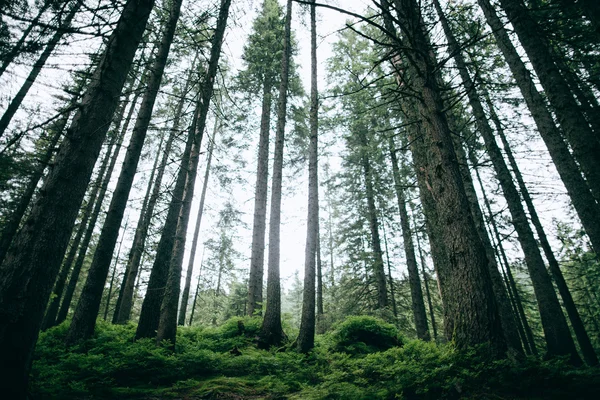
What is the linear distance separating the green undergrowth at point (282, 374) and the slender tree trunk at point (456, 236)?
349 millimetres

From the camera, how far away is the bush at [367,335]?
800 centimetres

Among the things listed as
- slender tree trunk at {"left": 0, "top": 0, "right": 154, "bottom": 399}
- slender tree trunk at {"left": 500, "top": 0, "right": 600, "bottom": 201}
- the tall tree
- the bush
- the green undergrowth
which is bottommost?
the green undergrowth

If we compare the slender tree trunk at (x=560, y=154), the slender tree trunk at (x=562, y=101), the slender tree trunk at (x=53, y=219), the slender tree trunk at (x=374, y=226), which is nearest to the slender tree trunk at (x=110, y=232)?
the slender tree trunk at (x=53, y=219)

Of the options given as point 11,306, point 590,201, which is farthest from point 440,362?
point 590,201

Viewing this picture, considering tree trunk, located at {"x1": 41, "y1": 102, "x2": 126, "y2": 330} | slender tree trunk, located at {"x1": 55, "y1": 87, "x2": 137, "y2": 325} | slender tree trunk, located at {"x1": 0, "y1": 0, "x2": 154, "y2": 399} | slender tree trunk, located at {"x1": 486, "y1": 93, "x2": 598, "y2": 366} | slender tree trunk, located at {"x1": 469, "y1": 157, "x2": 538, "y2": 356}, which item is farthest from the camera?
slender tree trunk, located at {"x1": 469, "y1": 157, "x2": 538, "y2": 356}

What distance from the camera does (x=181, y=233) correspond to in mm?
6562

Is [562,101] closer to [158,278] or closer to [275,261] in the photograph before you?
[275,261]

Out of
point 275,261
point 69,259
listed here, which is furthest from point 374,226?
point 69,259

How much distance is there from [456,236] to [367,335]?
6.35 metres

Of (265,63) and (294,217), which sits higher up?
(265,63)

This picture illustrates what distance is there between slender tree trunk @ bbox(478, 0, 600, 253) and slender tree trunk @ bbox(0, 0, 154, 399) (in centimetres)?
673

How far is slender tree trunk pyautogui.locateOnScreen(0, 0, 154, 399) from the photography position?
2.21 m

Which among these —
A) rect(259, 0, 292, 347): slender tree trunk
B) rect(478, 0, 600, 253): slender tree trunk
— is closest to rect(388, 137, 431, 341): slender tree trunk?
rect(478, 0, 600, 253): slender tree trunk

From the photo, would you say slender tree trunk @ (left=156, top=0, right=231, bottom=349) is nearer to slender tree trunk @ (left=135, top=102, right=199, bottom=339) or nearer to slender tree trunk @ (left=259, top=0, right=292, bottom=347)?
slender tree trunk @ (left=135, top=102, right=199, bottom=339)
